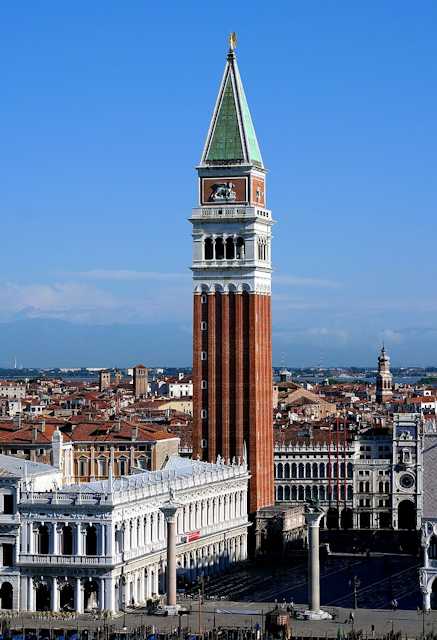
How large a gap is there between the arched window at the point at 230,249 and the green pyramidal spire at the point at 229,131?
4.13m

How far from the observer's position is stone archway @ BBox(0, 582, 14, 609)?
84.2 metres

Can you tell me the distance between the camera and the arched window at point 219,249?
10844 centimetres

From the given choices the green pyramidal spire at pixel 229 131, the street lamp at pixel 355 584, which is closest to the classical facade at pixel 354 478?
the green pyramidal spire at pixel 229 131

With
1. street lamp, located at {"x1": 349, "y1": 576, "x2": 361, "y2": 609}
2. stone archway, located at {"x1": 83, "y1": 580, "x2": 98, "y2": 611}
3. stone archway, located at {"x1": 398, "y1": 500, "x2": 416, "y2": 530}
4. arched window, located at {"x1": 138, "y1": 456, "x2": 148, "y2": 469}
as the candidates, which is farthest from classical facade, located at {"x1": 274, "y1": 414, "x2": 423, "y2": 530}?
stone archway, located at {"x1": 83, "y1": 580, "x2": 98, "y2": 611}

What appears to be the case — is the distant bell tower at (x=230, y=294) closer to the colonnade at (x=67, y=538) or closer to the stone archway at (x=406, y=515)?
the stone archway at (x=406, y=515)

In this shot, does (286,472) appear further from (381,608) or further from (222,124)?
(381,608)

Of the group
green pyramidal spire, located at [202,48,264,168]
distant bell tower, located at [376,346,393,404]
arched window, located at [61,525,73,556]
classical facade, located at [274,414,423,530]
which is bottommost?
arched window, located at [61,525,73,556]

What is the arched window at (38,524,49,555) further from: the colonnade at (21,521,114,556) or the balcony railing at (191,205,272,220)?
the balcony railing at (191,205,272,220)

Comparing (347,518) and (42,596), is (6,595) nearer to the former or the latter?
(42,596)

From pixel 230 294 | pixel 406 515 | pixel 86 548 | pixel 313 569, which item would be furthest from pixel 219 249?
pixel 313 569

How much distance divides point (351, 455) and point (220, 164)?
24.8 m

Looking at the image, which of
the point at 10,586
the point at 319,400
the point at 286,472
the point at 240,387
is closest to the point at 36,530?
the point at 10,586

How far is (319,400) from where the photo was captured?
18950 centimetres

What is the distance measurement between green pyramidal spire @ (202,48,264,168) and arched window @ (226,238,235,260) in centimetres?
413
